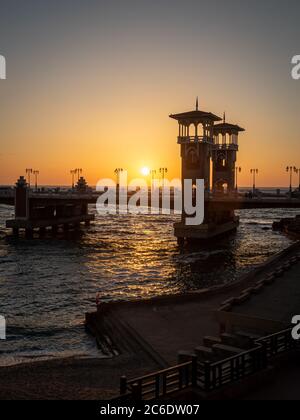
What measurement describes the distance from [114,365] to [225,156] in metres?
82.0

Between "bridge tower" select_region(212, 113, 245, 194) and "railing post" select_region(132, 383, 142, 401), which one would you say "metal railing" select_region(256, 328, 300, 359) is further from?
"bridge tower" select_region(212, 113, 245, 194)

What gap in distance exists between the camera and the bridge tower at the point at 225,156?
96875 mm

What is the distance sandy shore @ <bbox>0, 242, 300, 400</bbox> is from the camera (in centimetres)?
1616

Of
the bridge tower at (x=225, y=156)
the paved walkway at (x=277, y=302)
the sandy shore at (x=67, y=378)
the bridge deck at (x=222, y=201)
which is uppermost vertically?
the bridge tower at (x=225, y=156)

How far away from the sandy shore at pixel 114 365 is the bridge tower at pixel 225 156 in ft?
238

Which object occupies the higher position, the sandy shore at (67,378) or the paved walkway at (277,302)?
the paved walkway at (277,302)

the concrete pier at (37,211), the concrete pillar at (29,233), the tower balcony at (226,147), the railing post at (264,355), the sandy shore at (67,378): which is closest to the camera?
the railing post at (264,355)

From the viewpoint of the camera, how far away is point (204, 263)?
177 feet

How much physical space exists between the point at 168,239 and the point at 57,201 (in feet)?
79.4

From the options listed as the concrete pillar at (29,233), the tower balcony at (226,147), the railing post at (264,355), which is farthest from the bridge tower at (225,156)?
the railing post at (264,355)

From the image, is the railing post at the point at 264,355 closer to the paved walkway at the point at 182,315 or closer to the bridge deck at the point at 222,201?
the paved walkway at the point at 182,315

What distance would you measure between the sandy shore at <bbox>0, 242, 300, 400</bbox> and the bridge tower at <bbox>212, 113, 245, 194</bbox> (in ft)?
238

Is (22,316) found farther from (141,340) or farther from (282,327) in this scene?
(282,327)

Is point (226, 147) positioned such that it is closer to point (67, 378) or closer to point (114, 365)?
point (114, 365)
